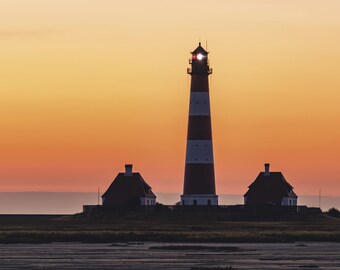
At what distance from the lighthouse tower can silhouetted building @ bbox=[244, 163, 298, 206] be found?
1429 cm

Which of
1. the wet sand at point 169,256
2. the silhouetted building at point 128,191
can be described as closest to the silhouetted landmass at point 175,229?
the wet sand at point 169,256

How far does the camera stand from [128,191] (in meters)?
140

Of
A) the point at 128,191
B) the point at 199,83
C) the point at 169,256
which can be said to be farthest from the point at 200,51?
the point at 169,256

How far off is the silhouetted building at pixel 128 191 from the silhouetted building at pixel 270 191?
36.0ft

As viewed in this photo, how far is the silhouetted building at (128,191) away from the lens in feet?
454

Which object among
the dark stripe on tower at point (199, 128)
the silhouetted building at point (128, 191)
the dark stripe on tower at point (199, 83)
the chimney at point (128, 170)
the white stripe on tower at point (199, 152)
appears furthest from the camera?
the chimney at point (128, 170)

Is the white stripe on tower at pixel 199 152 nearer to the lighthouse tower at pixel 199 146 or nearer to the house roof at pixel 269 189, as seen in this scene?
the lighthouse tower at pixel 199 146

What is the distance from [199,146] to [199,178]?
10.2ft

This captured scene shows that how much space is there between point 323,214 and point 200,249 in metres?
59.3

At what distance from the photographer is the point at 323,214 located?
132m

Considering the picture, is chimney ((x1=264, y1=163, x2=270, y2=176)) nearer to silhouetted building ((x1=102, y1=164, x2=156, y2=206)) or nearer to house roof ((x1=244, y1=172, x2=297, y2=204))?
house roof ((x1=244, y1=172, x2=297, y2=204))

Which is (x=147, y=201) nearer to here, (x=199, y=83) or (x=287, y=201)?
(x=287, y=201)

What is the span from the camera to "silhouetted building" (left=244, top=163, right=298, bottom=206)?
456 ft

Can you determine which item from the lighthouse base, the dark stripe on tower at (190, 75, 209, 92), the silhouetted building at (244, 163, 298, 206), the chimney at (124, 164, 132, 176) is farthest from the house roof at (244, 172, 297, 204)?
the dark stripe on tower at (190, 75, 209, 92)
